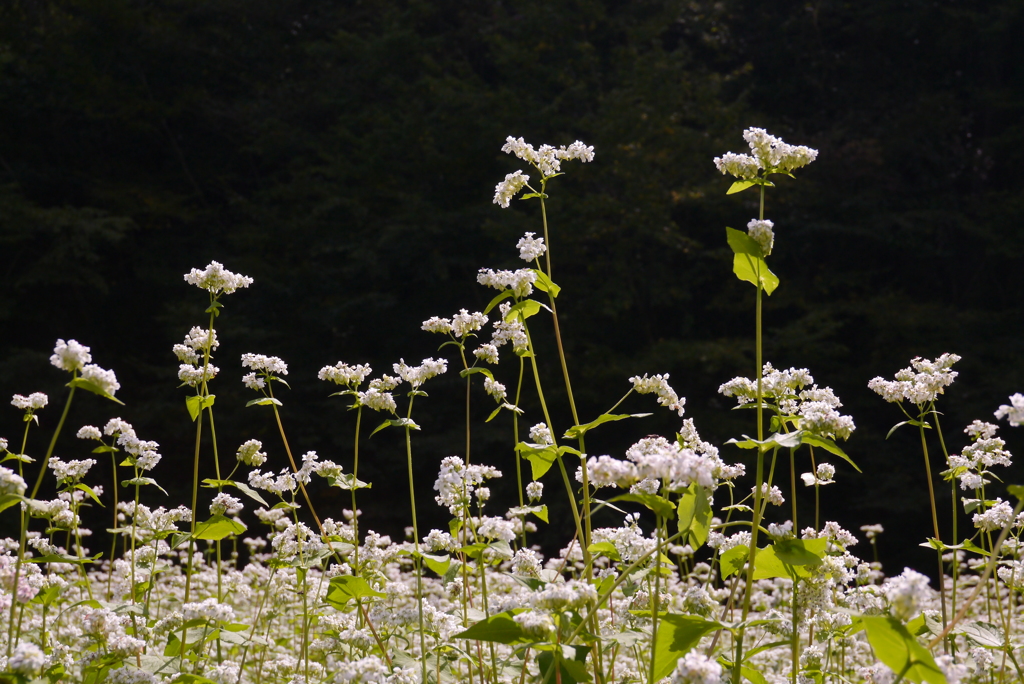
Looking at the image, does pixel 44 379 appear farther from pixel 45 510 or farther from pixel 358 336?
pixel 45 510

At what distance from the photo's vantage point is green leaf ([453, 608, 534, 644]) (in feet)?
4.69

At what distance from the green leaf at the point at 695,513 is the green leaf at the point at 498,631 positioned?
34 centimetres

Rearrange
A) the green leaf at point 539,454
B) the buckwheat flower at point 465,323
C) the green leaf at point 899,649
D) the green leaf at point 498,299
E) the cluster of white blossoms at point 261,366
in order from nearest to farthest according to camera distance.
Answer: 1. the green leaf at point 899,649
2. the green leaf at point 539,454
3. the green leaf at point 498,299
4. the buckwheat flower at point 465,323
5. the cluster of white blossoms at point 261,366

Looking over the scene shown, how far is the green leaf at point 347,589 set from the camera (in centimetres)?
202

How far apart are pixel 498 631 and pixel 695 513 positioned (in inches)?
16.3

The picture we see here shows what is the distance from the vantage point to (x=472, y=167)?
12.3 m

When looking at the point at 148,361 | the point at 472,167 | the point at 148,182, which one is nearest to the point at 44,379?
the point at 148,361

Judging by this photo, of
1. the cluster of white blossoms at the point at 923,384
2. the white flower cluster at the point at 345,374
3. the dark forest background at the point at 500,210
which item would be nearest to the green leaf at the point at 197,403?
the white flower cluster at the point at 345,374

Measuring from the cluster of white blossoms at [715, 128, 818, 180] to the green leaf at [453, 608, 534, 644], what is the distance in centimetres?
99

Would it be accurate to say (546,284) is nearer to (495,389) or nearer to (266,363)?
(495,389)

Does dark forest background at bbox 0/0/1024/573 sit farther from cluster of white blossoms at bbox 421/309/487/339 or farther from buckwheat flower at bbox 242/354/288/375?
cluster of white blossoms at bbox 421/309/487/339

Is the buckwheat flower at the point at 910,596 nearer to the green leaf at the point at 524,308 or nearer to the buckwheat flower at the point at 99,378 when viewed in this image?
the green leaf at the point at 524,308

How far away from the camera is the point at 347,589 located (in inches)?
82.6

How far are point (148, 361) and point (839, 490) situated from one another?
34.4 feet
